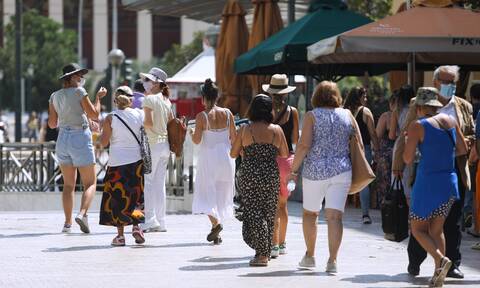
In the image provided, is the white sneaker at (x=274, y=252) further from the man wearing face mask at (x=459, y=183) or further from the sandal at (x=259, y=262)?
the man wearing face mask at (x=459, y=183)

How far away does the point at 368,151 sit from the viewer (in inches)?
636

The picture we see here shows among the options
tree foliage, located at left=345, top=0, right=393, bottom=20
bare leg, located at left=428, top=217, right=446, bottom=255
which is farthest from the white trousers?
tree foliage, located at left=345, top=0, right=393, bottom=20

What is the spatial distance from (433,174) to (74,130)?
17.7 ft

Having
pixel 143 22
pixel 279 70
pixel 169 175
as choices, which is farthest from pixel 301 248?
pixel 143 22

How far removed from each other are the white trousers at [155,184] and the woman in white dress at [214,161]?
1007 millimetres

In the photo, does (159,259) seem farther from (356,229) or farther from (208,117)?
(356,229)

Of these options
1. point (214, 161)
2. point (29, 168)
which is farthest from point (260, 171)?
point (29, 168)

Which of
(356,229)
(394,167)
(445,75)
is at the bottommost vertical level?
(356,229)

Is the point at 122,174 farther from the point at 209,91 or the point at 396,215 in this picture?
the point at 396,215

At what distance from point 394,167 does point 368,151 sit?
17.5ft

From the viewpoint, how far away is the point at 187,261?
12078mm

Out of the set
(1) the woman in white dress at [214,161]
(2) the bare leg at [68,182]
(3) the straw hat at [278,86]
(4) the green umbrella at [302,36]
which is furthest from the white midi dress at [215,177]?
(4) the green umbrella at [302,36]

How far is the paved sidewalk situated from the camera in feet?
34.9

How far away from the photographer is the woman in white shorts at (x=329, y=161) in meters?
11.0
